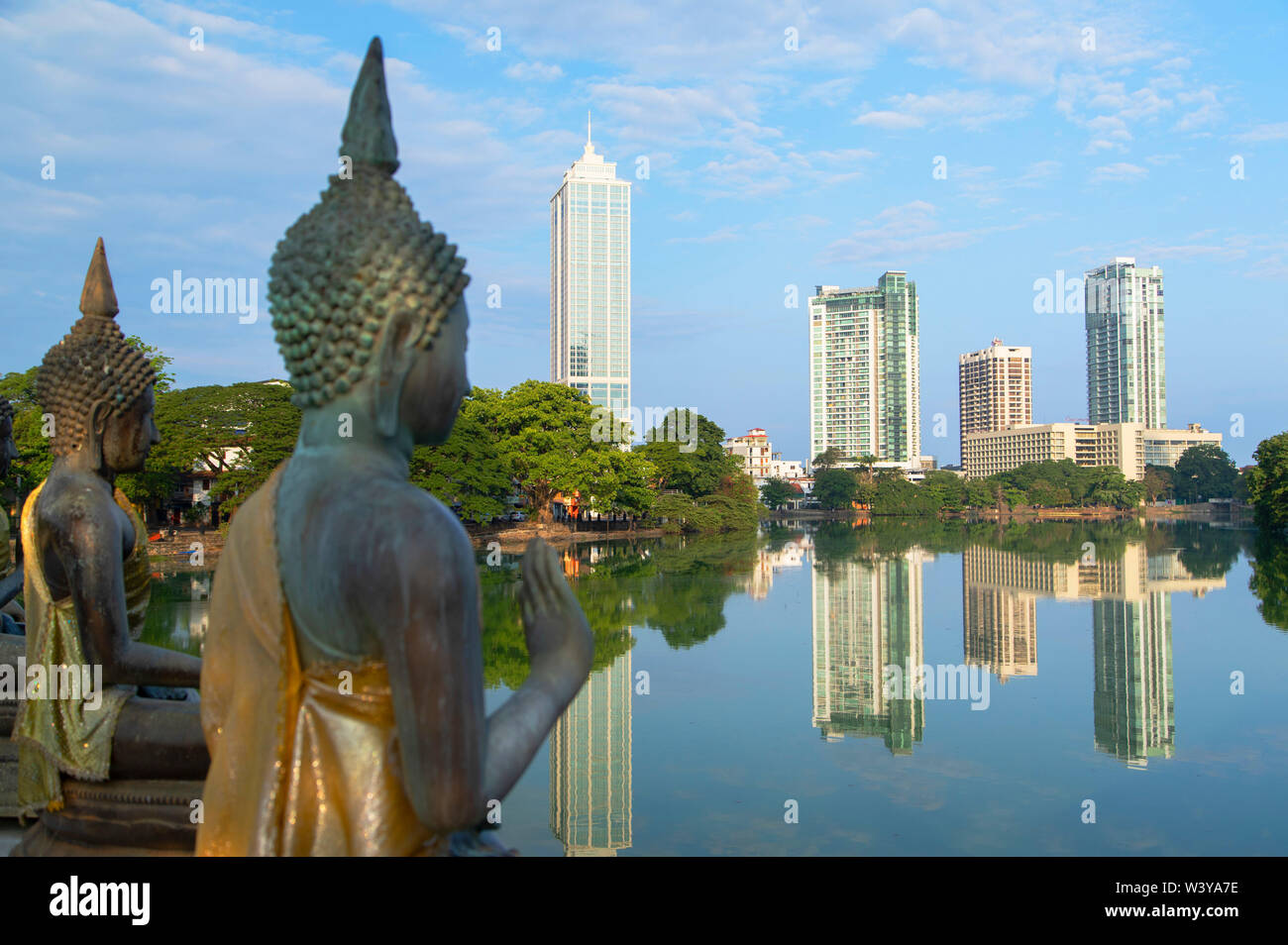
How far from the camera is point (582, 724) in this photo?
10469mm

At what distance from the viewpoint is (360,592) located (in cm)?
141

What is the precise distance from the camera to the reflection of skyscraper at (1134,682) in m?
9.87

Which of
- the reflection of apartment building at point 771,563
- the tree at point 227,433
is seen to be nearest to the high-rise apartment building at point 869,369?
the reflection of apartment building at point 771,563

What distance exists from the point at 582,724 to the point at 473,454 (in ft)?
85.0

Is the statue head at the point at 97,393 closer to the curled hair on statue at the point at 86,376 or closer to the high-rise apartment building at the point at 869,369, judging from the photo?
the curled hair on statue at the point at 86,376

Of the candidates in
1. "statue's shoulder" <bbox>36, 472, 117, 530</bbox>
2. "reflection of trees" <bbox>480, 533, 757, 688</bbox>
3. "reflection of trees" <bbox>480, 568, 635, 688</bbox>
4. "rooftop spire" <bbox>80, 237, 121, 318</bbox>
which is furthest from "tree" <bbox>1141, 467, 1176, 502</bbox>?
"statue's shoulder" <bbox>36, 472, 117, 530</bbox>

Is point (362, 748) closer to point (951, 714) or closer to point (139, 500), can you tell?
point (951, 714)

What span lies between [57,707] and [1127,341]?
13972cm

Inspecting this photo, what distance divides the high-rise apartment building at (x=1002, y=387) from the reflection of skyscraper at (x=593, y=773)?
Answer: 125737mm

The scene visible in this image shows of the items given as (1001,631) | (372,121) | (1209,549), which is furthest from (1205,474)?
(372,121)

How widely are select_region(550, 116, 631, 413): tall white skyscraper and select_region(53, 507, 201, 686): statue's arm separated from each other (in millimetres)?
94312

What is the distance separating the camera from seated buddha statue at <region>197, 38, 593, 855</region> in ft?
4.58
